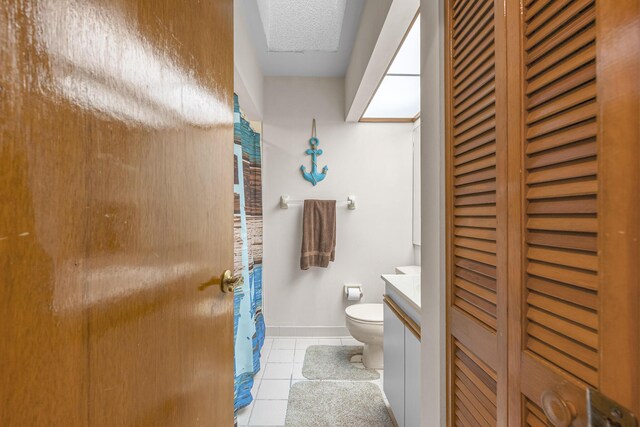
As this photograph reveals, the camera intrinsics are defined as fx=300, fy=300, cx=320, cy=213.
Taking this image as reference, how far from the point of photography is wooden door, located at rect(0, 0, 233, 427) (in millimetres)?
334

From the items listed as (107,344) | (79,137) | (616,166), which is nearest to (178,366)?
(107,344)

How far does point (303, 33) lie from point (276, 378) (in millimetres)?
2456

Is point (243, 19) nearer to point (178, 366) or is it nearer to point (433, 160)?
point (433, 160)

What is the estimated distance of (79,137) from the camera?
0.41 meters

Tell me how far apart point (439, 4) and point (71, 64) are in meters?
0.95

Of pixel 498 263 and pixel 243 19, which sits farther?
pixel 243 19

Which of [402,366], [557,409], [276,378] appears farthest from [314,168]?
[557,409]

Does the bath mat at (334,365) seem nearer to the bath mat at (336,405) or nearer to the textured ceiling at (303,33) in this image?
the bath mat at (336,405)

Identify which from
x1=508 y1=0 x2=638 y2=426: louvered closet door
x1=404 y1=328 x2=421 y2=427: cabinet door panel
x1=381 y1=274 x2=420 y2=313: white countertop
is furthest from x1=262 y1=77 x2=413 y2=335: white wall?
x1=508 y1=0 x2=638 y2=426: louvered closet door

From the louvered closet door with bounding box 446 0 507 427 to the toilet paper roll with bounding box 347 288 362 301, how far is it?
1927 millimetres

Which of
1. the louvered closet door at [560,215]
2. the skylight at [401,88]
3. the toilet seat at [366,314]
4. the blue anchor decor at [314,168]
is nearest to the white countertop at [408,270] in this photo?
the toilet seat at [366,314]

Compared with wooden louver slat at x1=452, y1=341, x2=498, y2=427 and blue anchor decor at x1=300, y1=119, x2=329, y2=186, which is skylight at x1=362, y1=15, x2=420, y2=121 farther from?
wooden louver slat at x1=452, y1=341, x2=498, y2=427

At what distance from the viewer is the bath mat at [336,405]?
1685mm

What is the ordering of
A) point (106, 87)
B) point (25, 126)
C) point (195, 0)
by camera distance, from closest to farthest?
point (25, 126) → point (106, 87) → point (195, 0)
